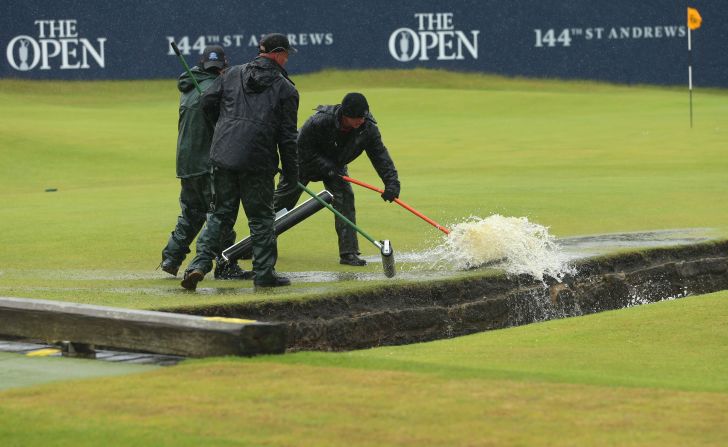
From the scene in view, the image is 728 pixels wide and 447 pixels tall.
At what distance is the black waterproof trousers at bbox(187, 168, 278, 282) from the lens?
10.4 metres

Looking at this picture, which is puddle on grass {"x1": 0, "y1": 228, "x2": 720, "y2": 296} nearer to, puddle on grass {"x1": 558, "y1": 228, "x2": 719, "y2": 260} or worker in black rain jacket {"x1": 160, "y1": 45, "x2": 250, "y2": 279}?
puddle on grass {"x1": 558, "y1": 228, "x2": 719, "y2": 260}

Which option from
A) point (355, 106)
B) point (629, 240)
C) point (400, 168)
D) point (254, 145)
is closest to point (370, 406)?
point (254, 145)

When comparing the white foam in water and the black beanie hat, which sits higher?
the black beanie hat

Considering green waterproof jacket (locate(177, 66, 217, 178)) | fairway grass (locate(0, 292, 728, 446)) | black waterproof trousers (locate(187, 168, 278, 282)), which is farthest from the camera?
green waterproof jacket (locate(177, 66, 217, 178))

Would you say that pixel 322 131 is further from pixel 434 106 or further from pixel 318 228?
pixel 434 106

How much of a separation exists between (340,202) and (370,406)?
653 cm

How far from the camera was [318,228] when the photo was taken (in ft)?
49.8

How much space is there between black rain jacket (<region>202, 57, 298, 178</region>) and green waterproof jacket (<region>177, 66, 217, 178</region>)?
0.86m

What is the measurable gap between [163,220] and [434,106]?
19.6m

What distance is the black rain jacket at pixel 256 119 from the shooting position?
1025cm

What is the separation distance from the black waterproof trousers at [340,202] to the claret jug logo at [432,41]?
25096 millimetres

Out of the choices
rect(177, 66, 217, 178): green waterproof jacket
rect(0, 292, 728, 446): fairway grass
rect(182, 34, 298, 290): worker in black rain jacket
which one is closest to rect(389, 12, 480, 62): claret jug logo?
rect(177, 66, 217, 178): green waterproof jacket

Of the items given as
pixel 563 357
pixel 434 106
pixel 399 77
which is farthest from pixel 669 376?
pixel 399 77

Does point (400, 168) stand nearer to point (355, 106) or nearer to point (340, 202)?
point (340, 202)
